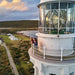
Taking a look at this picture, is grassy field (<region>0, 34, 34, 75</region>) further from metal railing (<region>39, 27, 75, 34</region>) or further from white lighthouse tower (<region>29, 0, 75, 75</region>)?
metal railing (<region>39, 27, 75, 34</region>)

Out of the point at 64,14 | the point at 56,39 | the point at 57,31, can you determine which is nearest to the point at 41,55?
the point at 56,39

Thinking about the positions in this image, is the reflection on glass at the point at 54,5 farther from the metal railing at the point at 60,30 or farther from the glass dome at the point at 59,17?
the metal railing at the point at 60,30

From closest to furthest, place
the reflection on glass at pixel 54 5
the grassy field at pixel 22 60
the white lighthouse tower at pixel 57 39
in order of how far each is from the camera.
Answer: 1. the white lighthouse tower at pixel 57 39
2. the reflection on glass at pixel 54 5
3. the grassy field at pixel 22 60

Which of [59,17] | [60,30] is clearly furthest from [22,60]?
[59,17]

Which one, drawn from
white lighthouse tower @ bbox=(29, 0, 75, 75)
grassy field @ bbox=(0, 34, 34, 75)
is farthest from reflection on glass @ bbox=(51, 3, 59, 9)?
grassy field @ bbox=(0, 34, 34, 75)

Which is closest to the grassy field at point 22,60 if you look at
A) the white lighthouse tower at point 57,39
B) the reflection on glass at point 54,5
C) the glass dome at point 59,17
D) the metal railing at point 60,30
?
the white lighthouse tower at point 57,39

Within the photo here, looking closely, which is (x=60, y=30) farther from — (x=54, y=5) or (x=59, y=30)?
(x=54, y=5)

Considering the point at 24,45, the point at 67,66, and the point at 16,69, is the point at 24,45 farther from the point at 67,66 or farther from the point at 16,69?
the point at 67,66
